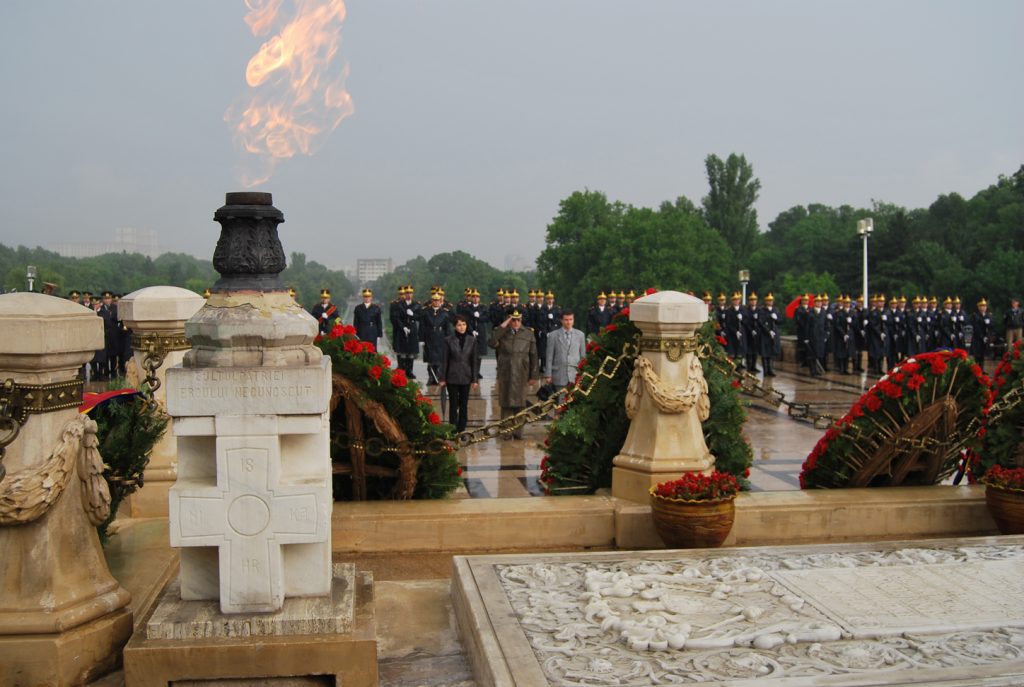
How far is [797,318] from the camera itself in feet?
79.3

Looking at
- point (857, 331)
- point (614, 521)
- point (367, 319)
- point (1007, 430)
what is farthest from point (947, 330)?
point (614, 521)

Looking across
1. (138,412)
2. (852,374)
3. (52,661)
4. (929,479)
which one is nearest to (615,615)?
(52,661)

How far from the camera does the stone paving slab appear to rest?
430 centimetres

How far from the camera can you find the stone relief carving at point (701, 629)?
4.35 metres

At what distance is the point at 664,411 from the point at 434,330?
11866 mm

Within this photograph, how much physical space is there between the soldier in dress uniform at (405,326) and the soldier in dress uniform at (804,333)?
362 inches

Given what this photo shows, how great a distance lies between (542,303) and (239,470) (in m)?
21.3

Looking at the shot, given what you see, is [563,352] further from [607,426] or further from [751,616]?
[751,616]

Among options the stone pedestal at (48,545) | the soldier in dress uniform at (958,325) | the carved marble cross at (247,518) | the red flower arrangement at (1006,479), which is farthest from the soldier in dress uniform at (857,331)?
the stone pedestal at (48,545)

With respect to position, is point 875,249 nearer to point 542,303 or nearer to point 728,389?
point 542,303

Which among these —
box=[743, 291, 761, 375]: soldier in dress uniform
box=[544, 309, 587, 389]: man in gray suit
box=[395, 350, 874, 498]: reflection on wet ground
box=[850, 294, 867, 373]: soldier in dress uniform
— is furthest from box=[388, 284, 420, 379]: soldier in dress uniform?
box=[850, 294, 867, 373]: soldier in dress uniform

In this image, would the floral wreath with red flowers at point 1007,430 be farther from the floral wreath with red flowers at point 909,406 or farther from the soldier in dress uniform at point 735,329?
Result: the soldier in dress uniform at point 735,329

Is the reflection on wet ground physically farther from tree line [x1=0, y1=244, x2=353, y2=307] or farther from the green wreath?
tree line [x1=0, y1=244, x2=353, y2=307]

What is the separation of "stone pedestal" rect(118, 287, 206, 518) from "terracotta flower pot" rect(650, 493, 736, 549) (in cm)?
339
